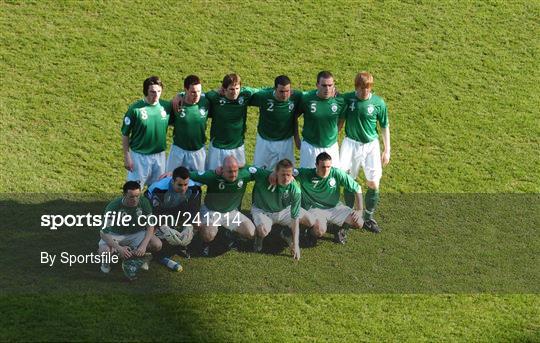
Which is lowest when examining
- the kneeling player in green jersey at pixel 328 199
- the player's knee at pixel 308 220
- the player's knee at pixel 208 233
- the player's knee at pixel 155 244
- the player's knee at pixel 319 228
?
the player's knee at pixel 155 244

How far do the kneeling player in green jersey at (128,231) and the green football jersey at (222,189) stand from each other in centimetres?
76

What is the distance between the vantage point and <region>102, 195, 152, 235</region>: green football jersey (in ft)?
42.4

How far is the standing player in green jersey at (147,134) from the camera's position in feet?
43.7

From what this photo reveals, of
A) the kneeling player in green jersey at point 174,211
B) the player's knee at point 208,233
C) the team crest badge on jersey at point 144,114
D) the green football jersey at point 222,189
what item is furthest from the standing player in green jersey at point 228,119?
the player's knee at point 208,233

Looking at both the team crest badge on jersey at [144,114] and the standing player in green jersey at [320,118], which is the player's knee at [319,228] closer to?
the standing player in green jersey at [320,118]

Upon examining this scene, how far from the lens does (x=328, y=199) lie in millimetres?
13773

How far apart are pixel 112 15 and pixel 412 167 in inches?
212

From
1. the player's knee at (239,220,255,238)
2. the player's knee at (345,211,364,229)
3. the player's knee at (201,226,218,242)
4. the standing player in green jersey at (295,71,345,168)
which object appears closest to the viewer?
the player's knee at (201,226,218,242)

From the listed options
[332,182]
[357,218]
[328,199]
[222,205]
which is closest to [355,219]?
[357,218]

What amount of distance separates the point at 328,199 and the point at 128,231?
96.6 inches

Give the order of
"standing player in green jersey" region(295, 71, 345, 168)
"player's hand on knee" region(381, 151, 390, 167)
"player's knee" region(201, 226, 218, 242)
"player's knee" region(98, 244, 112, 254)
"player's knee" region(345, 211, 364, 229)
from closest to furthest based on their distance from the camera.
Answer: "player's knee" region(98, 244, 112, 254), "player's knee" region(201, 226, 218, 242), "standing player in green jersey" region(295, 71, 345, 168), "player's knee" region(345, 211, 364, 229), "player's hand on knee" region(381, 151, 390, 167)

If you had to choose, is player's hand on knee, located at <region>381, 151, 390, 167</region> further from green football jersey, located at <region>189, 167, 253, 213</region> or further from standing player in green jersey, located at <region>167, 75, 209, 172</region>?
standing player in green jersey, located at <region>167, 75, 209, 172</region>

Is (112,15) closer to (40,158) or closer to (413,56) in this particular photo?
(40,158)

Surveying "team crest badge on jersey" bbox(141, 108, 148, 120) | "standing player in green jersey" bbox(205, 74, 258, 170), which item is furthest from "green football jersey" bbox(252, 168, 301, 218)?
"team crest badge on jersey" bbox(141, 108, 148, 120)
